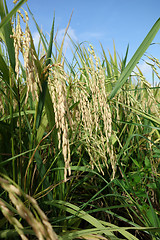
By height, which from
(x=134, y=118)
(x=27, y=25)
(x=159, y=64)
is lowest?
(x=134, y=118)

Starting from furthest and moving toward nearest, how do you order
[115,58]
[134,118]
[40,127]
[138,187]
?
[115,58] → [134,118] → [138,187] → [40,127]

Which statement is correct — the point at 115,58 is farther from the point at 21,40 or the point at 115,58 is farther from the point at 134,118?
the point at 21,40

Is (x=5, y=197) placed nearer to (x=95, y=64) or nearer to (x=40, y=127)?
(x=40, y=127)

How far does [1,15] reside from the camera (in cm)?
92

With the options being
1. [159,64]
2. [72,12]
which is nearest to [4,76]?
[72,12]

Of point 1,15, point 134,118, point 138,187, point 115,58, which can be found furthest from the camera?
point 115,58

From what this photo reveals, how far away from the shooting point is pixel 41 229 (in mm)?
413

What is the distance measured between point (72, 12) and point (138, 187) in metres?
1.22

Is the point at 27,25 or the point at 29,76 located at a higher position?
the point at 27,25

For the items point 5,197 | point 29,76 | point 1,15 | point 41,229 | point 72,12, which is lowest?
point 5,197

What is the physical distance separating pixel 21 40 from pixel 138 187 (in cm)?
111

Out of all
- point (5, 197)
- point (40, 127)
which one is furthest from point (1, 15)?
point (5, 197)

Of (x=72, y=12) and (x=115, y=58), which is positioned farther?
(x=115, y=58)

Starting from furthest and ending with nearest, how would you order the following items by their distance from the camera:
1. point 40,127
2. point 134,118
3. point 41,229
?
point 134,118 < point 40,127 < point 41,229
